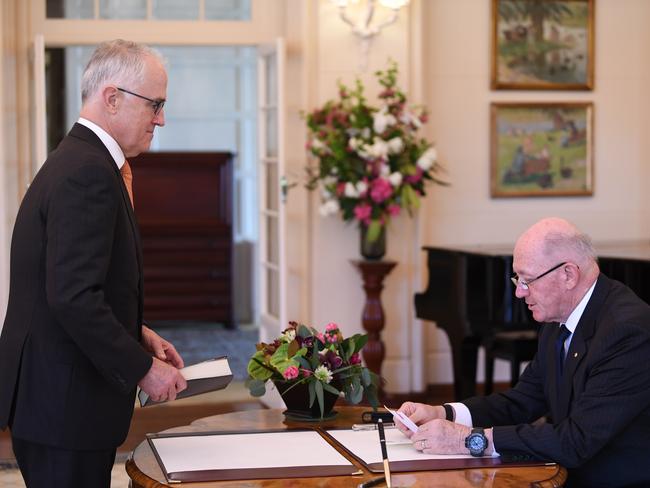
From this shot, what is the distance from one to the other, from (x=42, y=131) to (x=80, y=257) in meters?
4.28

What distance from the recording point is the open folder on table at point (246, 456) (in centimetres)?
239

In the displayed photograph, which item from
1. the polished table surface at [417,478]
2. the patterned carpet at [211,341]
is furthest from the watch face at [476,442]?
the patterned carpet at [211,341]

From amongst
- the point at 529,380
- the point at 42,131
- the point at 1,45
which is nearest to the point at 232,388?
the point at 42,131

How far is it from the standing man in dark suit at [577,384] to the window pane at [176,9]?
464 cm

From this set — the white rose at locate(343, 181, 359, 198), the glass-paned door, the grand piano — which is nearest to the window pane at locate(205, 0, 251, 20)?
the glass-paned door

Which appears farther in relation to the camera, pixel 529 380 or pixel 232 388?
pixel 232 388

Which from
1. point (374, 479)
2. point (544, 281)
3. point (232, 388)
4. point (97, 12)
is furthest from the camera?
point (232, 388)

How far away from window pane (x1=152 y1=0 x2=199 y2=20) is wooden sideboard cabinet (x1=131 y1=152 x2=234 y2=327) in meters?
3.13

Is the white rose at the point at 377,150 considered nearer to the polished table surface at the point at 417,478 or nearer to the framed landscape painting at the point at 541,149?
the framed landscape painting at the point at 541,149

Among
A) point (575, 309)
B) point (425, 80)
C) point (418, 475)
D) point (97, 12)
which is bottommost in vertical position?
point (418, 475)

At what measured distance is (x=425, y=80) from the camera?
23.5 ft

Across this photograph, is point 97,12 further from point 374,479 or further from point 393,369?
point 374,479

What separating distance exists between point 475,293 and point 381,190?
1005 mm

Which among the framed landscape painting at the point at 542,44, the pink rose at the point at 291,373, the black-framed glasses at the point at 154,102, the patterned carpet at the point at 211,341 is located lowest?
the patterned carpet at the point at 211,341
